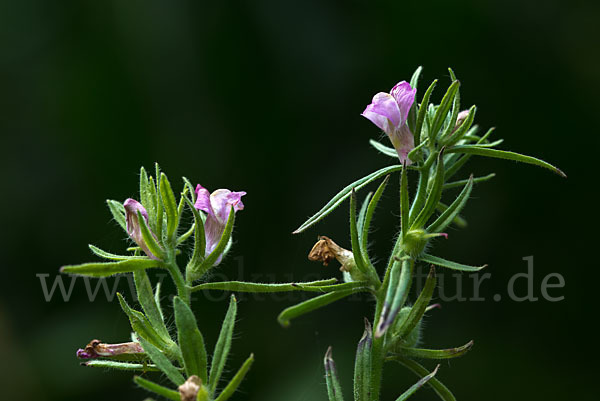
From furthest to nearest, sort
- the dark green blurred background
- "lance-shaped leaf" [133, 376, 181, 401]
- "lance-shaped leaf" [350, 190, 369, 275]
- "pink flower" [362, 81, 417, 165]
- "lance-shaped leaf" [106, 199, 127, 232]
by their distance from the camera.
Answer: the dark green blurred background < "lance-shaped leaf" [106, 199, 127, 232] < "pink flower" [362, 81, 417, 165] < "lance-shaped leaf" [350, 190, 369, 275] < "lance-shaped leaf" [133, 376, 181, 401]

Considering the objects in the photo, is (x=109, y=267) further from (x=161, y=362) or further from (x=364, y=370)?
(x=364, y=370)

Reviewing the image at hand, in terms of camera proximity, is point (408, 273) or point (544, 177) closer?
point (408, 273)

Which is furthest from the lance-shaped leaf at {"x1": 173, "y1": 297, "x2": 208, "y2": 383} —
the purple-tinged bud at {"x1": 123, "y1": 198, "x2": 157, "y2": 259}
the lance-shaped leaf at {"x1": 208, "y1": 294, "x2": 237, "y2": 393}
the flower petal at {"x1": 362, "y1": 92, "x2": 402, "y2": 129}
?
the flower petal at {"x1": 362, "y1": 92, "x2": 402, "y2": 129}

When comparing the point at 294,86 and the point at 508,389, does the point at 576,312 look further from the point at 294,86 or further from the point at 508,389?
the point at 294,86

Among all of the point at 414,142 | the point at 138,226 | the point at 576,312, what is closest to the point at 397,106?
the point at 414,142

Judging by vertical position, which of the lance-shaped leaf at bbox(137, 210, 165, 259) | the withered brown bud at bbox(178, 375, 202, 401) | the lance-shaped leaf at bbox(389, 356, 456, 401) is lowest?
the lance-shaped leaf at bbox(389, 356, 456, 401)

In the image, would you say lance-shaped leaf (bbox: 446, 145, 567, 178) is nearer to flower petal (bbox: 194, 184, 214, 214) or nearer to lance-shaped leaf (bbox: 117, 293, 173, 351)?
flower petal (bbox: 194, 184, 214, 214)
